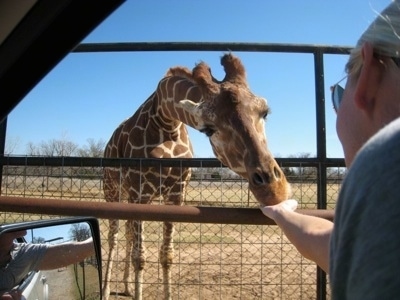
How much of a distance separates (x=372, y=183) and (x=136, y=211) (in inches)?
78.4

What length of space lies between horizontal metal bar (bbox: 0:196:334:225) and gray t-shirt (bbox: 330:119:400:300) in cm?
183

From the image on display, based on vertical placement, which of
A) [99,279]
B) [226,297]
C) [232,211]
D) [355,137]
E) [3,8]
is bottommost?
[226,297]

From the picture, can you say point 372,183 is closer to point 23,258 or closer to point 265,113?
point 23,258

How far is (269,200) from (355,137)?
2079mm

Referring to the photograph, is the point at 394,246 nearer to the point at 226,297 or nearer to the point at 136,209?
the point at 136,209

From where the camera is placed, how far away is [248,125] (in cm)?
364

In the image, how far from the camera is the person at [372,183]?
54cm

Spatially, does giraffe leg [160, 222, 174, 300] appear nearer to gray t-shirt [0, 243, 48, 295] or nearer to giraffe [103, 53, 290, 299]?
giraffe [103, 53, 290, 299]

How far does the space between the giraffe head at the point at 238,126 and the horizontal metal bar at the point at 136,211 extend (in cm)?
57

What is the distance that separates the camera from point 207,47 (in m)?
3.78

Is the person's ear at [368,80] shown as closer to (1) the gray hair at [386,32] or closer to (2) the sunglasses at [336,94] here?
(1) the gray hair at [386,32]

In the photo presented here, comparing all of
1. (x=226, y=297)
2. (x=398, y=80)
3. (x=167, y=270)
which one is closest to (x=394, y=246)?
(x=398, y=80)

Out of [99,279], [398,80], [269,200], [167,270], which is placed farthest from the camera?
[167,270]

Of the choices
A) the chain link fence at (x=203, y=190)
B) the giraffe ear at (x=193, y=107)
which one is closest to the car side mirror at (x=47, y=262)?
the chain link fence at (x=203, y=190)
